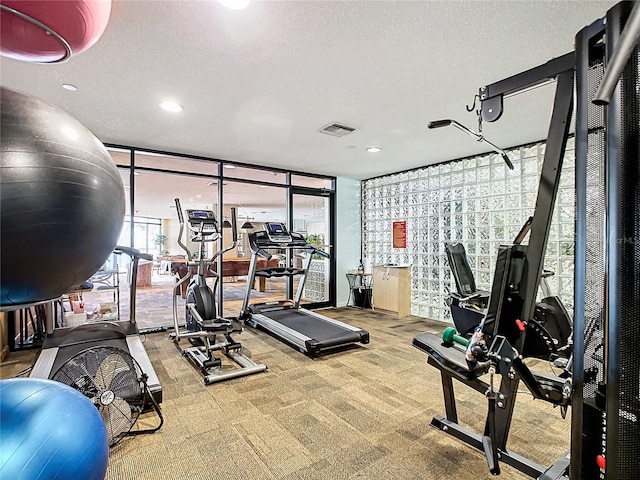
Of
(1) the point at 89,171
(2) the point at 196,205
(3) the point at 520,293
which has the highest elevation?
(2) the point at 196,205

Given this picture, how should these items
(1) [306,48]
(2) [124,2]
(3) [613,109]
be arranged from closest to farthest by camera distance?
(3) [613,109] → (2) [124,2] → (1) [306,48]

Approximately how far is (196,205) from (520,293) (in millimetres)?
10223

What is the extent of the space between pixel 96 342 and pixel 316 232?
445cm

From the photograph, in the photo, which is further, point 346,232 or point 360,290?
point 346,232

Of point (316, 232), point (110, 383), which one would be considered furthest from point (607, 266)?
point (316, 232)

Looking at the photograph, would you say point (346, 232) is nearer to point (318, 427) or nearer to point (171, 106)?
point (171, 106)

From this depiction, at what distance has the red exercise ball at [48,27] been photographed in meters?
0.95

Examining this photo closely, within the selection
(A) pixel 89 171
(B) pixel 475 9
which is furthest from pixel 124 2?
(B) pixel 475 9

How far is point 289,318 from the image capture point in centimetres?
468

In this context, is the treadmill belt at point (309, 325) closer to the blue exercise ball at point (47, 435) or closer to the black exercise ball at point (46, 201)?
the blue exercise ball at point (47, 435)

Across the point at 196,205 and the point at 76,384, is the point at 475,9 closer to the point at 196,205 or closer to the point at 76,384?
the point at 76,384

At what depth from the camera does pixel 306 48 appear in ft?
7.09

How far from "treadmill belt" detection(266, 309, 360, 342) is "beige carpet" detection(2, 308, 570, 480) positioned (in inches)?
17.1

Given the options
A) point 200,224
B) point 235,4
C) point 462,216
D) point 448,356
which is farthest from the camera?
point 462,216
